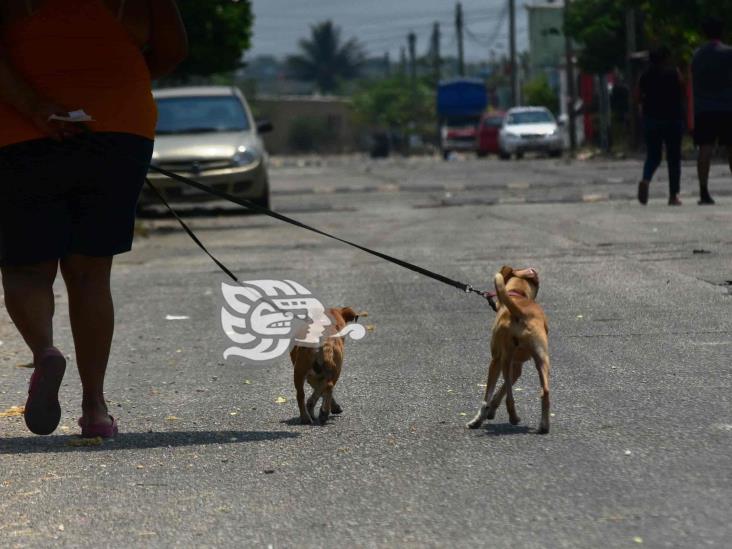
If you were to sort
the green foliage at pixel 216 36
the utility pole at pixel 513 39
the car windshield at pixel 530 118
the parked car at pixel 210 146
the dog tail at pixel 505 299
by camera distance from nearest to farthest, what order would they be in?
the dog tail at pixel 505 299 < the parked car at pixel 210 146 < the green foliage at pixel 216 36 < the car windshield at pixel 530 118 < the utility pole at pixel 513 39

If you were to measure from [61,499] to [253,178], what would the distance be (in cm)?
1465

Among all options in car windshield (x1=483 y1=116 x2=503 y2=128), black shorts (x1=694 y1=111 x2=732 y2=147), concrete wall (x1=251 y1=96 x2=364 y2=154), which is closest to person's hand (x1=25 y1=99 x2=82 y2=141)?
black shorts (x1=694 y1=111 x2=732 y2=147)

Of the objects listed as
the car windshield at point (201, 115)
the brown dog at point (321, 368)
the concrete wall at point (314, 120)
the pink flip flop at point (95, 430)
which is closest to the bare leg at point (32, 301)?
the pink flip flop at point (95, 430)

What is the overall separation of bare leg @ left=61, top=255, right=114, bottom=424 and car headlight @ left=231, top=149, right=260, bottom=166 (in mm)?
13661

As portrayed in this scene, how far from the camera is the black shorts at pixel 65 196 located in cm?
511

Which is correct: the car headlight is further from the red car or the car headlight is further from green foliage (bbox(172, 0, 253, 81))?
the red car

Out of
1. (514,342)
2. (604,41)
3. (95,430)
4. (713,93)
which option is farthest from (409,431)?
(604,41)

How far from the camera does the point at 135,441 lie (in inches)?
206

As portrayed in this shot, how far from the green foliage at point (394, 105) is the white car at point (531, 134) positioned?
57.8 m

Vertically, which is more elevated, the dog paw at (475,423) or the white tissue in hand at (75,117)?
the white tissue in hand at (75,117)

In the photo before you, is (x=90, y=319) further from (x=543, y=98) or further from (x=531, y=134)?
(x=543, y=98)

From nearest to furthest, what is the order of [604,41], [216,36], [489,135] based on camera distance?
[216,36] < [604,41] < [489,135]

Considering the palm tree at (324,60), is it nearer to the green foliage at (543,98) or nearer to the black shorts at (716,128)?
the green foliage at (543,98)

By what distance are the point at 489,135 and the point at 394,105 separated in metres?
63.7
